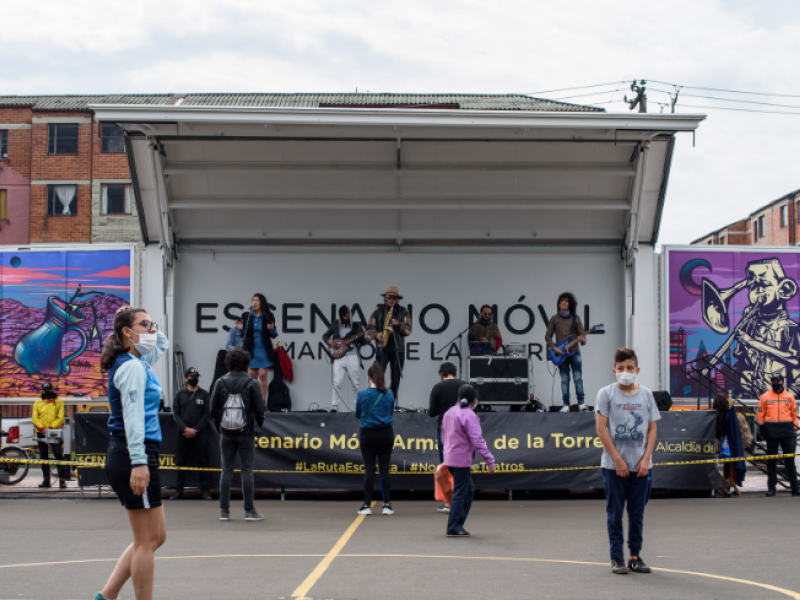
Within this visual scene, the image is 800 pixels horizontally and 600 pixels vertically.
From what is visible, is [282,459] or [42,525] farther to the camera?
[282,459]

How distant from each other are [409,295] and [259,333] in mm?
2430

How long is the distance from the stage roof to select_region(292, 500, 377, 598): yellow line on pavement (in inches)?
208

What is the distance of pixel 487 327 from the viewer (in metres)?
13.6

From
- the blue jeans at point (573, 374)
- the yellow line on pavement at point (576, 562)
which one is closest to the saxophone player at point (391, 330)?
the blue jeans at point (573, 374)

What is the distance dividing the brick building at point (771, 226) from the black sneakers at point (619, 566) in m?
44.7

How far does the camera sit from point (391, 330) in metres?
13.0

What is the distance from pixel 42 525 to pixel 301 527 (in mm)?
2775

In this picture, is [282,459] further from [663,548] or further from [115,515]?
[663,548]

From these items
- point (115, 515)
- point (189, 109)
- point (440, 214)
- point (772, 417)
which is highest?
point (189, 109)

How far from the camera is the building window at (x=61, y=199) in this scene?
135ft

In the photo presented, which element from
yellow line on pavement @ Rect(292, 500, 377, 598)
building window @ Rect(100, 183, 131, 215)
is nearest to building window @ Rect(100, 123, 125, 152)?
building window @ Rect(100, 183, 131, 215)

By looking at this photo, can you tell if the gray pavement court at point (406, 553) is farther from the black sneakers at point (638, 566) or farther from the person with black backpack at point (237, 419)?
the person with black backpack at point (237, 419)

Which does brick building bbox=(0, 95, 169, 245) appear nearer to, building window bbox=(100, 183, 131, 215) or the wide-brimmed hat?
building window bbox=(100, 183, 131, 215)

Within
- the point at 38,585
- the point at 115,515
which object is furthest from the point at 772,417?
the point at 38,585
